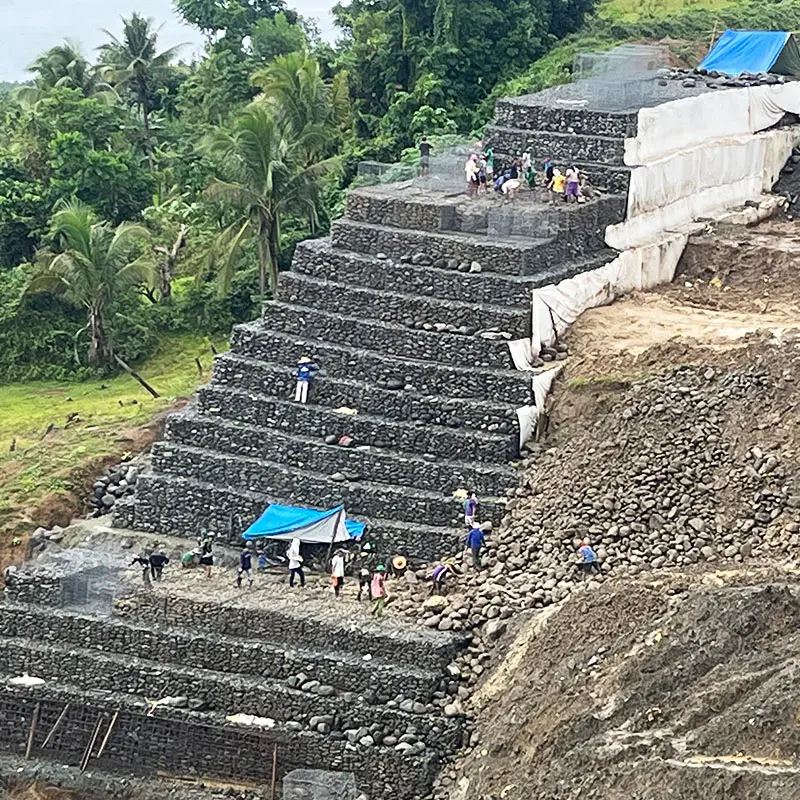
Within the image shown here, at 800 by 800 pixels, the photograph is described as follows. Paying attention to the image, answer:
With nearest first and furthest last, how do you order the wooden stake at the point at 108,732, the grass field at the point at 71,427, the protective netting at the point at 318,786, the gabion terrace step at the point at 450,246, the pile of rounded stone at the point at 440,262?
1. the protective netting at the point at 318,786
2. the wooden stake at the point at 108,732
3. the gabion terrace step at the point at 450,246
4. the pile of rounded stone at the point at 440,262
5. the grass field at the point at 71,427

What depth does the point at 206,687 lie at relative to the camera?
20.6 metres

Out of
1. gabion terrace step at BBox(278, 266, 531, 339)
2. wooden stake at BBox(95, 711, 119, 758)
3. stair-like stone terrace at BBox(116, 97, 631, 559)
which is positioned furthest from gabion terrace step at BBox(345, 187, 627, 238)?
wooden stake at BBox(95, 711, 119, 758)

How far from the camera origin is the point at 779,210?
29.2 meters

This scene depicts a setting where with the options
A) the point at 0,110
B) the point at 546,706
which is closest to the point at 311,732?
the point at 546,706

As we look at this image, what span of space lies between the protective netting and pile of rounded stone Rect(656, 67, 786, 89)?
14.8 metres

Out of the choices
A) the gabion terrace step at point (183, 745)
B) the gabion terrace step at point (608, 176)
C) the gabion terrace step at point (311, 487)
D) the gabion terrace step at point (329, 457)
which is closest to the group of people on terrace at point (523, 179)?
the gabion terrace step at point (608, 176)

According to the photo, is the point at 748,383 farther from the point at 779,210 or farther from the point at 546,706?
the point at 779,210

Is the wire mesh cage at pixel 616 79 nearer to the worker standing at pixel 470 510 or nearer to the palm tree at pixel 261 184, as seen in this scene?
the palm tree at pixel 261 184

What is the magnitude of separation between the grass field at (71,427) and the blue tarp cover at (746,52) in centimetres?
1141

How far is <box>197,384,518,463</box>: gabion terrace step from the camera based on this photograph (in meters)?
22.5

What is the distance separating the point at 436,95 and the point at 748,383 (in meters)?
15.1

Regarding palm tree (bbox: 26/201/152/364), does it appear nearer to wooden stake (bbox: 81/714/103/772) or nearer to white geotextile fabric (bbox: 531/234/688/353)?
white geotextile fabric (bbox: 531/234/688/353)

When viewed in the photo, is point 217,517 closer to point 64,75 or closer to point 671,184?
point 671,184

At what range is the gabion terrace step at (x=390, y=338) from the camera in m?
23.2
